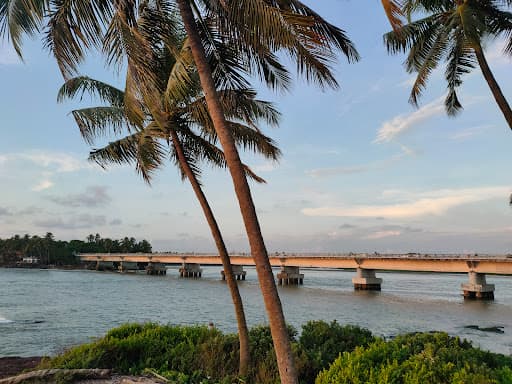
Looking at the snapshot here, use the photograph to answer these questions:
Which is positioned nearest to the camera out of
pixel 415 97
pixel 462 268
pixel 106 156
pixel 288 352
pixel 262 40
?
pixel 288 352

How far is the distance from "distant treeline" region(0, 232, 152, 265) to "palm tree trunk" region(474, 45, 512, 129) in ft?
579

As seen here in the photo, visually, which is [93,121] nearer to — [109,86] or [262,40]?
[109,86]

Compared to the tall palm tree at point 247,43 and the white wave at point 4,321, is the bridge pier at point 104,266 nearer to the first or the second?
the white wave at point 4,321

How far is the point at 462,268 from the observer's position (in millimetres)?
55406

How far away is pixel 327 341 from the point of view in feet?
36.6

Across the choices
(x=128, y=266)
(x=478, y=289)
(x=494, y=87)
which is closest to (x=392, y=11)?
(x=494, y=87)

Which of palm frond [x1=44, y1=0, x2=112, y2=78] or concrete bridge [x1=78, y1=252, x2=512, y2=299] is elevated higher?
palm frond [x1=44, y1=0, x2=112, y2=78]

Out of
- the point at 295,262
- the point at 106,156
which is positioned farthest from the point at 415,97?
the point at 295,262

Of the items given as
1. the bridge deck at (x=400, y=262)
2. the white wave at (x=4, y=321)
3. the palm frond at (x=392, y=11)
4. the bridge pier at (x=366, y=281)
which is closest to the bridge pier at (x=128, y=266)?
the bridge deck at (x=400, y=262)

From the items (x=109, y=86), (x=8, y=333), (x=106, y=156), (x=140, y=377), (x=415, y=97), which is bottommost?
(x=8, y=333)

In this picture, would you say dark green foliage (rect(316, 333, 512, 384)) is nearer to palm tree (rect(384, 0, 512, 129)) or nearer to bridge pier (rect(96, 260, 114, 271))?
palm tree (rect(384, 0, 512, 129))

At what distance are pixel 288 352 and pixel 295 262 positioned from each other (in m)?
76.7

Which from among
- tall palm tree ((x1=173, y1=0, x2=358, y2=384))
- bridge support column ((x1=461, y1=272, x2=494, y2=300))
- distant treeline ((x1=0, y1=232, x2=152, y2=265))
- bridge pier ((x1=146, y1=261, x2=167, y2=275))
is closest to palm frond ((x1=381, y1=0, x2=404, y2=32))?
tall palm tree ((x1=173, y1=0, x2=358, y2=384))

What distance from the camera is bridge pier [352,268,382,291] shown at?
7075cm
